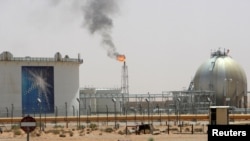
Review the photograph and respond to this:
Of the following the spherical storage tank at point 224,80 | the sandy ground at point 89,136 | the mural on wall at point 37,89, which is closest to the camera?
the sandy ground at point 89,136

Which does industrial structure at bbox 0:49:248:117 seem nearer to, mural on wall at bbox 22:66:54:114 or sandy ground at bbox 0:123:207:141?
mural on wall at bbox 22:66:54:114

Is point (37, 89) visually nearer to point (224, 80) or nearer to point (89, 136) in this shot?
point (224, 80)

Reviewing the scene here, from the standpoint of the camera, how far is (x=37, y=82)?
2749 inches

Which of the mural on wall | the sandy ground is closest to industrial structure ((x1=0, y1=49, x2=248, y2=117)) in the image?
the mural on wall

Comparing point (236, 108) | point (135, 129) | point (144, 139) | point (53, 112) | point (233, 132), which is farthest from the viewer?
point (236, 108)

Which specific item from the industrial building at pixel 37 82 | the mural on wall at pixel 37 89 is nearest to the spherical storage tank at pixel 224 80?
the industrial building at pixel 37 82

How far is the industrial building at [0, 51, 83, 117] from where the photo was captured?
220 feet

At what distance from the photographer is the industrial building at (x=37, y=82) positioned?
67062 millimetres

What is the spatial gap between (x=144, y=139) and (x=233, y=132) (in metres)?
24.7

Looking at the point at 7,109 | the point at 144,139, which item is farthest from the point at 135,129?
the point at 7,109

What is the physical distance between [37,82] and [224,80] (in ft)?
80.1

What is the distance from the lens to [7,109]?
6425cm

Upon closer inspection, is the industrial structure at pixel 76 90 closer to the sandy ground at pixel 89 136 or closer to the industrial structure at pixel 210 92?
the industrial structure at pixel 210 92

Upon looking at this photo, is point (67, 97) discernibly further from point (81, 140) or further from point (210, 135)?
point (210, 135)
